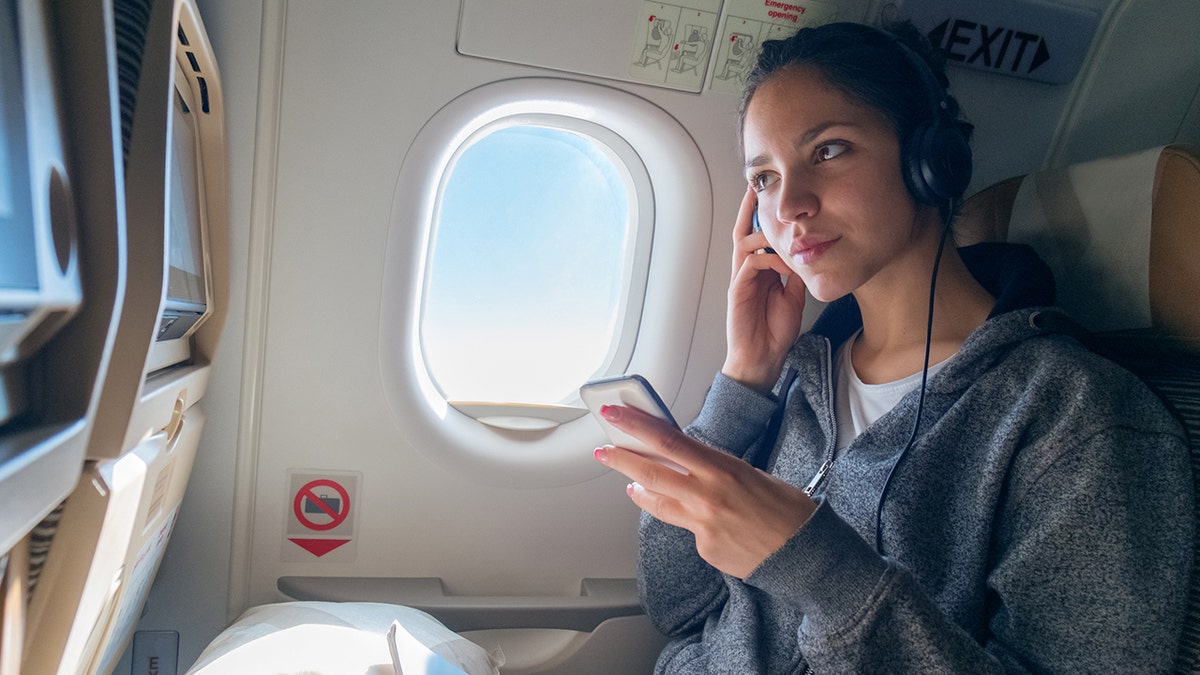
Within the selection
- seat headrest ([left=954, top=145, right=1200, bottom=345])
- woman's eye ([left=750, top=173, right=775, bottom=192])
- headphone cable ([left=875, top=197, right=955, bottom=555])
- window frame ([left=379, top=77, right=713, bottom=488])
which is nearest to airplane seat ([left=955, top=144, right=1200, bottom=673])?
seat headrest ([left=954, top=145, right=1200, bottom=345])

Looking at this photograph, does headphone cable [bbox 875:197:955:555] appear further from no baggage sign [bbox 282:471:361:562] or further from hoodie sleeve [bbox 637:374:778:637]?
no baggage sign [bbox 282:471:361:562]

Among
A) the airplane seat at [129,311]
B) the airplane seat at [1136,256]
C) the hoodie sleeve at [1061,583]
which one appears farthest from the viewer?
the airplane seat at [1136,256]

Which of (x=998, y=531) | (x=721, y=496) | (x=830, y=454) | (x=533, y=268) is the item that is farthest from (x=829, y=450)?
(x=533, y=268)

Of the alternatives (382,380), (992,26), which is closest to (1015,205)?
(992,26)

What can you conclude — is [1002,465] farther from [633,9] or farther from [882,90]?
[633,9]

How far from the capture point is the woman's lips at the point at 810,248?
1.13 meters

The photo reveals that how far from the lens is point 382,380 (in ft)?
4.68

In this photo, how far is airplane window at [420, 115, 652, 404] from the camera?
1672 millimetres

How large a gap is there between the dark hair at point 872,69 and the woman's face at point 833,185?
0.02 m

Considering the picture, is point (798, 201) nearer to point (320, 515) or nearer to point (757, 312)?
point (757, 312)

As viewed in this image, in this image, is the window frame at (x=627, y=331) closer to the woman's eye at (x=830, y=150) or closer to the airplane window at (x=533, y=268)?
the airplane window at (x=533, y=268)

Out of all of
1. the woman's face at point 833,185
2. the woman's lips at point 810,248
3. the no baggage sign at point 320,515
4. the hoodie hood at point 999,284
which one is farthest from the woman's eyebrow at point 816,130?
the no baggage sign at point 320,515

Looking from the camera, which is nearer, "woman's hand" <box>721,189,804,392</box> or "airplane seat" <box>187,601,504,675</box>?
"airplane seat" <box>187,601,504,675</box>

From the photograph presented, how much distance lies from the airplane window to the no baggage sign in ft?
0.97
